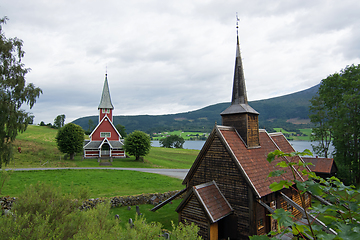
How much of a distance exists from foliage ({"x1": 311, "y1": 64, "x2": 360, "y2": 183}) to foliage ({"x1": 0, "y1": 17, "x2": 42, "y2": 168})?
117 feet

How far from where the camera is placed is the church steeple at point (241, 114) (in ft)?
50.3

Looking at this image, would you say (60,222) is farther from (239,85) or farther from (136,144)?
(136,144)

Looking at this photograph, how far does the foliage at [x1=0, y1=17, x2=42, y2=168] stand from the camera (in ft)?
58.5

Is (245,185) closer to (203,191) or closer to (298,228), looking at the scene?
(203,191)

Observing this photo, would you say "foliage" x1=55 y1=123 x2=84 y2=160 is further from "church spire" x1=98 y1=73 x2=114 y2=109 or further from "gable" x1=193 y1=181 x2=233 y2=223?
"gable" x1=193 y1=181 x2=233 y2=223

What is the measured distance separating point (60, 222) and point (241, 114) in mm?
12870

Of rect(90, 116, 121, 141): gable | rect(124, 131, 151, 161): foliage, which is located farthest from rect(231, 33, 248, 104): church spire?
rect(90, 116, 121, 141): gable

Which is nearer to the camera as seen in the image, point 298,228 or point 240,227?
point 298,228

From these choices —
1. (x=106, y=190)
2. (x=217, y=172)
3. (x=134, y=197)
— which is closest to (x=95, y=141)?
(x=106, y=190)

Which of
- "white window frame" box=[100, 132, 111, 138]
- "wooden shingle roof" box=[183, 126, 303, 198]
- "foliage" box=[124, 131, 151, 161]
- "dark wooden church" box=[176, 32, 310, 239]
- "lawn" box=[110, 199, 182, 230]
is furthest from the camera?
"white window frame" box=[100, 132, 111, 138]

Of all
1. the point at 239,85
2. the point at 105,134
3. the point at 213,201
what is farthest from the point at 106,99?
the point at 213,201

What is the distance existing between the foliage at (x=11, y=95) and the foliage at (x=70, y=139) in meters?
21.0

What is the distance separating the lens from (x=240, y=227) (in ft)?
40.9

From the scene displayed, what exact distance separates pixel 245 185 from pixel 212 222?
3.03 m
